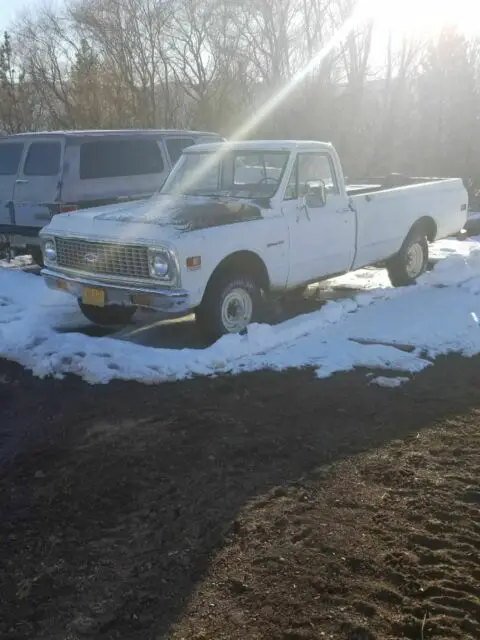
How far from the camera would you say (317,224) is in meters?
7.70

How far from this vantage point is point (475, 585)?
10.4ft

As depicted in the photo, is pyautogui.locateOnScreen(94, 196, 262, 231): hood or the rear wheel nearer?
pyautogui.locateOnScreen(94, 196, 262, 231): hood

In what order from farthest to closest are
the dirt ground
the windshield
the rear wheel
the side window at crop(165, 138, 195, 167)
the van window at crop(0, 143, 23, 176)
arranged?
1. the side window at crop(165, 138, 195, 167)
2. the van window at crop(0, 143, 23, 176)
3. the rear wheel
4. the windshield
5. the dirt ground

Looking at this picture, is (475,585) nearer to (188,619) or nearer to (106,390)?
(188,619)

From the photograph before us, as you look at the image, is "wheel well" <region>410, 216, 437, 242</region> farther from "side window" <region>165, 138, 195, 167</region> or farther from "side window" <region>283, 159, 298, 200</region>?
"side window" <region>165, 138, 195, 167</region>

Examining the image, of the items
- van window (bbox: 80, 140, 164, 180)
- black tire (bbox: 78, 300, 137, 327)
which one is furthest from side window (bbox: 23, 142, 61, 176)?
black tire (bbox: 78, 300, 137, 327)

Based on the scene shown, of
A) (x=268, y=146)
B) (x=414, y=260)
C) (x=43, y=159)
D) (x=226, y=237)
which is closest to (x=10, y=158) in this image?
(x=43, y=159)

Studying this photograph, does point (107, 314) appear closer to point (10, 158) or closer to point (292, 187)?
point (292, 187)

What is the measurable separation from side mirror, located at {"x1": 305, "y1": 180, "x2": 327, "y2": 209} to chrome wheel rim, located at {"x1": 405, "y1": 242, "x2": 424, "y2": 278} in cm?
223

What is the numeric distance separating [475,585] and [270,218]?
4.60 meters

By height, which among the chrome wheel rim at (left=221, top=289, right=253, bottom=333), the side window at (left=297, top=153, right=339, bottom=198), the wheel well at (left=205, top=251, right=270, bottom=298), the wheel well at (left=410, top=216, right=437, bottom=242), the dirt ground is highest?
the side window at (left=297, top=153, right=339, bottom=198)

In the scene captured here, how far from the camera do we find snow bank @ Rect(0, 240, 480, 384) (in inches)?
244

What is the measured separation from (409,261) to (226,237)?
149 inches

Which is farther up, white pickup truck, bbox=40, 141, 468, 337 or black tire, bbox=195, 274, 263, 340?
white pickup truck, bbox=40, 141, 468, 337
